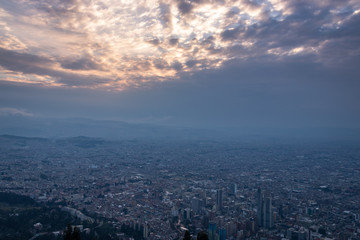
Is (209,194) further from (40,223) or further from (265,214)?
(40,223)

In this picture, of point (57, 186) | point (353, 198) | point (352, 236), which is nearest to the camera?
point (352, 236)

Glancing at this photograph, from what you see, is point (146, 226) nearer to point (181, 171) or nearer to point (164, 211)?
point (164, 211)

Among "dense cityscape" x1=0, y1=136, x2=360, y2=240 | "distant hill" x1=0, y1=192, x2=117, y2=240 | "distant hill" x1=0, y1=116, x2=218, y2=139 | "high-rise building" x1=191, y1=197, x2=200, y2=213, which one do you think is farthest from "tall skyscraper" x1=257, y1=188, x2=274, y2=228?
"distant hill" x1=0, y1=116, x2=218, y2=139

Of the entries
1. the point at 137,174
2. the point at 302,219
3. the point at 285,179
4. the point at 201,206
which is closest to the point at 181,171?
the point at 137,174

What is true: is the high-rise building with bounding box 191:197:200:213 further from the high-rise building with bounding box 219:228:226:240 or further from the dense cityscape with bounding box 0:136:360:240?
the high-rise building with bounding box 219:228:226:240

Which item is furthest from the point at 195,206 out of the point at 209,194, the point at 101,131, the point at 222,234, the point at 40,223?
the point at 101,131

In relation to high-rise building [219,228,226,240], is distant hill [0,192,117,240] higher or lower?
lower

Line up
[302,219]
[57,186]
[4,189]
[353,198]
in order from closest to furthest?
[302,219] < [353,198] < [4,189] < [57,186]

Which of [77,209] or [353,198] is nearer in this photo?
[77,209]
